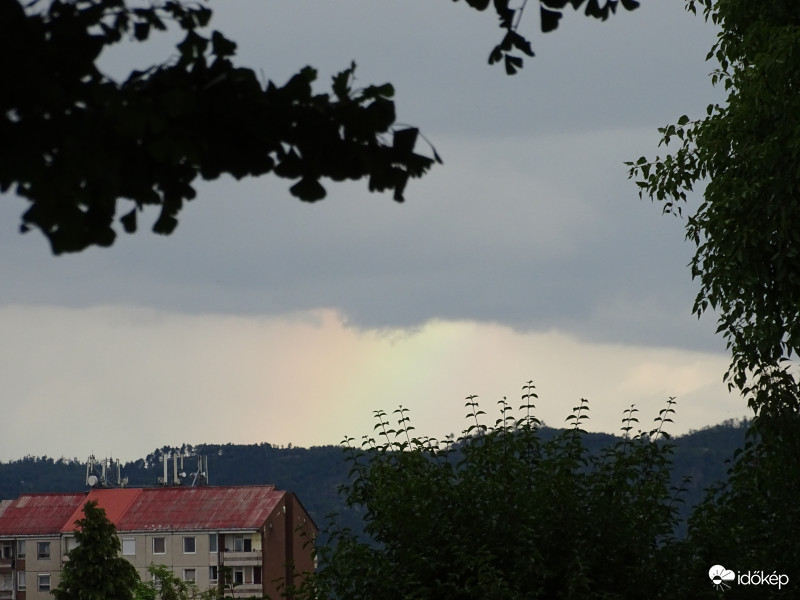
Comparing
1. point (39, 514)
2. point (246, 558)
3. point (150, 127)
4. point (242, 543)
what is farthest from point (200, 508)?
point (150, 127)

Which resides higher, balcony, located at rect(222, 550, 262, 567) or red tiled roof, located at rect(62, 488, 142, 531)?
red tiled roof, located at rect(62, 488, 142, 531)

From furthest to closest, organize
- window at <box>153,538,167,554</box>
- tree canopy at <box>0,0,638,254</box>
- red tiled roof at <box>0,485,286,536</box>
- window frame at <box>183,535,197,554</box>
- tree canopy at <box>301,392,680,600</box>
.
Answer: window at <box>153,538,167,554</box>, window frame at <box>183,535,197,554</box>, red tiled roof at <box>0,485,286,536</box>, tree canopy at <box>301,392,680,600</box>, tree canopy at <box>0,0,638,254</box>

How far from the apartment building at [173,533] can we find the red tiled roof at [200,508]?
8cm

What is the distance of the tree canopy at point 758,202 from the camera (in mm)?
13383

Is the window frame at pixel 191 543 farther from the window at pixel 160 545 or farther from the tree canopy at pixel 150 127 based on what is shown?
the tree canopy at pixel 150 127

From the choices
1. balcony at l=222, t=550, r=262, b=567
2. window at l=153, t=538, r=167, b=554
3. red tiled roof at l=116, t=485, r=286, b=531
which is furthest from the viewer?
window at l=153, t=538, r=167, b=554

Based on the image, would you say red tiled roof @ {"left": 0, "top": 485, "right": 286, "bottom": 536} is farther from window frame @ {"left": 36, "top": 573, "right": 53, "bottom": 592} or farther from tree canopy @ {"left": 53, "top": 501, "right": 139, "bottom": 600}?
tree canopy @ {"left": 53, "top": 501, "right": 139, "bottom": 600}

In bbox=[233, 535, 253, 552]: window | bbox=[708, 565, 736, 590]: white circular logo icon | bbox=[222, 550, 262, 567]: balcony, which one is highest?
bbox=[233, 535, 253, 552]: window

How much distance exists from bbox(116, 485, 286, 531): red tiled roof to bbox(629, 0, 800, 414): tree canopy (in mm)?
81375

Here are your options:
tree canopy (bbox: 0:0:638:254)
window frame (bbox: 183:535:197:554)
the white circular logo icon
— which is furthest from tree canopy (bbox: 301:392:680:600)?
window frame (bbox: 183:535:197:554)

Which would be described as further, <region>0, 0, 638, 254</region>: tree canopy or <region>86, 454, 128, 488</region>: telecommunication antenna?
<region>86, 454, 128, 488</region>: telecommunication antenna

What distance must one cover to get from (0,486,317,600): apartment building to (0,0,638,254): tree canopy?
90068mm

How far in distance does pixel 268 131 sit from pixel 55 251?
86 cm

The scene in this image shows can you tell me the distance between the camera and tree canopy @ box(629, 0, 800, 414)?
13383 mm
